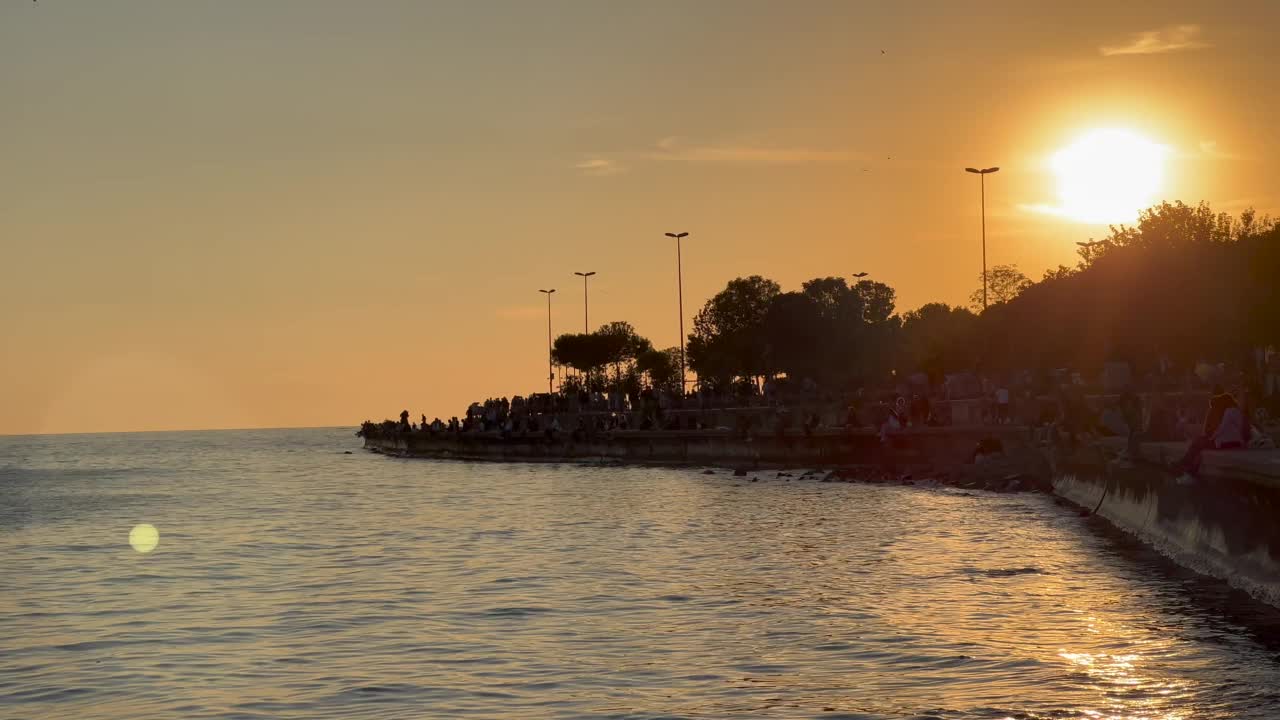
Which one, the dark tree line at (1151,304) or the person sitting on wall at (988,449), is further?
the dark tree line at (1151,304)

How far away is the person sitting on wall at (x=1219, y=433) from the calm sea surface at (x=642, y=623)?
1634 mm

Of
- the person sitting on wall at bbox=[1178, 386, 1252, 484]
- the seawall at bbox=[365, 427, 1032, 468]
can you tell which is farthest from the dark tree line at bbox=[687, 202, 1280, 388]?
the person sitting on wall at bbox=[1178, 386, 1252, 484]

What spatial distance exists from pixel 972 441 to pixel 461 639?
40281mm

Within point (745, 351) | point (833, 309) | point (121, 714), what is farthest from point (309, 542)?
point (833, 309)

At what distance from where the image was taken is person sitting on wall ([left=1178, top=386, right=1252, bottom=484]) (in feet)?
71.9

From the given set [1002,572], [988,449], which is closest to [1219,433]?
[1002,572]

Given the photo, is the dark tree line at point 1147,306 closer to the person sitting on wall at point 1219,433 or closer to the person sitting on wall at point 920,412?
the person sitting on wall at point 920,412

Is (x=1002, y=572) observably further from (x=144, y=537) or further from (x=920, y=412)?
(x=920, y=412)

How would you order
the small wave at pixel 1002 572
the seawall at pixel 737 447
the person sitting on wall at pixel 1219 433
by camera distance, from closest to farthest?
the person sitting on wall at pixel 1219 433
the small wave at pixel 1002 572
the seawall at pixel 737 447

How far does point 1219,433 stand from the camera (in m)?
23.4

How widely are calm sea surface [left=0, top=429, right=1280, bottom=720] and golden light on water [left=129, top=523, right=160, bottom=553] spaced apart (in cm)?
63

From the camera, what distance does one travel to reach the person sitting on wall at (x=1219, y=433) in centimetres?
2192

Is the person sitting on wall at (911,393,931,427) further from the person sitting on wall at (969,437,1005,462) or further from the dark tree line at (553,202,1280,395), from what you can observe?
the dark tree line at (553,202,1280,395)

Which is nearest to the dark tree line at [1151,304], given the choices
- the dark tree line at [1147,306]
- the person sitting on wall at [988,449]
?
the dark tree line at [1147,306]
